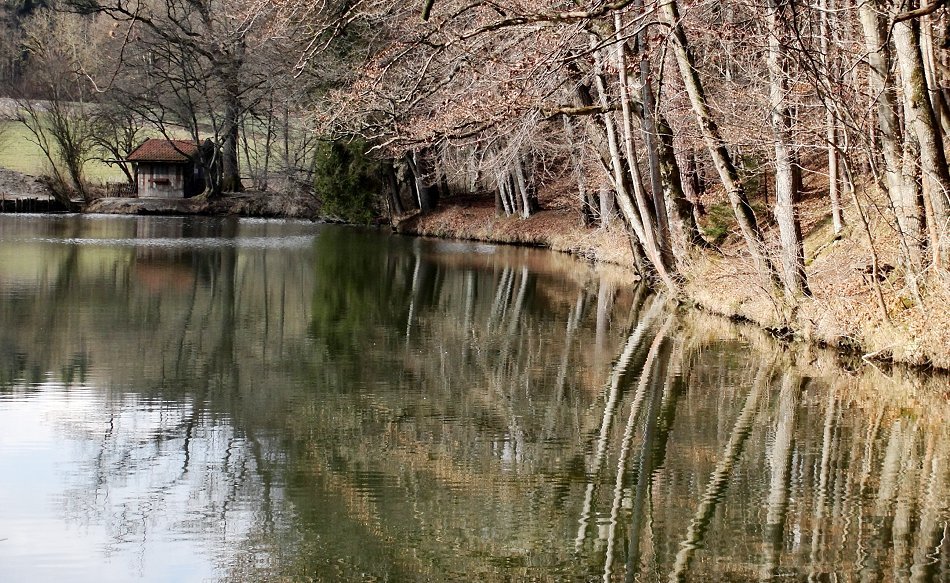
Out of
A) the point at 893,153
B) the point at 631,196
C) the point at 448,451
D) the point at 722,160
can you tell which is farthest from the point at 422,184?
the point at 448,451

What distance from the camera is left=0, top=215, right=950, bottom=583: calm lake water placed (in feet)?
21.7

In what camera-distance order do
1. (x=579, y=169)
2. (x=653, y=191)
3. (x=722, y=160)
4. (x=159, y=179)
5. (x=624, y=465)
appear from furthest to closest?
(x=159, y=179), (x=579, y=169), (x=653, y=191), (x=722, y=160), (x=624, y=465)

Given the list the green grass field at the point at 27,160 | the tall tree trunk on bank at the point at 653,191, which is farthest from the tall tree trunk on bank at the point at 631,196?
the green grass field at the point at 27,160

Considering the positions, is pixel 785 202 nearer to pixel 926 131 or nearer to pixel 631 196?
pixel 926 131

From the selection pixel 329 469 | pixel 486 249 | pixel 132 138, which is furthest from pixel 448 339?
pixel 132 138

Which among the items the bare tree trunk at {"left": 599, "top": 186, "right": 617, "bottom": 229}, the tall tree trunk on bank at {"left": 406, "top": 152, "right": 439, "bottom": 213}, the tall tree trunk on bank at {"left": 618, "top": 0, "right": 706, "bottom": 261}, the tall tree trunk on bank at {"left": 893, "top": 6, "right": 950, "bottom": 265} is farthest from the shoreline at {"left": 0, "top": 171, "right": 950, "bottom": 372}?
the tall tree trunk on bank at {"left": 406, "top": 152, "right": 439, "bottom": 213}

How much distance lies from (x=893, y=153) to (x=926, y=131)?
0.91 m

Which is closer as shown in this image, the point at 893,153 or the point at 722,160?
the point at 893,153

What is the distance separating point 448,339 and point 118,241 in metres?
20.9

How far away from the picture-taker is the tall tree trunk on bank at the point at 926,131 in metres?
12.1

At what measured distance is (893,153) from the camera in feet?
42.9

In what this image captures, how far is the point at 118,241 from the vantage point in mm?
33938

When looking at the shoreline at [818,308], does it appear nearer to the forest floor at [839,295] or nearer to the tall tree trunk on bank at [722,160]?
the forest floor at [839,295]

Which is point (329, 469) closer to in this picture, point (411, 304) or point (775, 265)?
point (775, 265)
